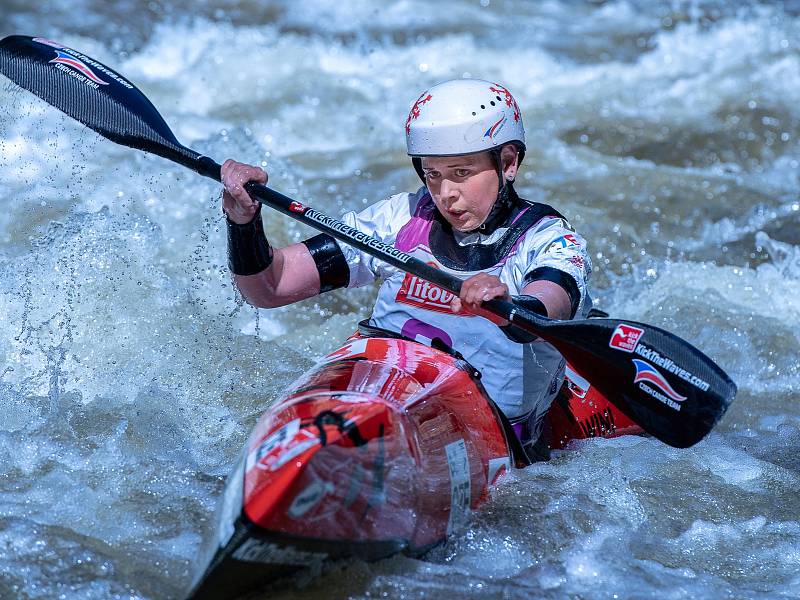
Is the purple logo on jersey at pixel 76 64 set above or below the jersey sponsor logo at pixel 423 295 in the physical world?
above

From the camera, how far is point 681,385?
2.70 metres

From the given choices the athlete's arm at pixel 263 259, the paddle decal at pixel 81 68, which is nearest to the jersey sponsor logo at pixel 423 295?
the athlete's arm at pixel 263 259

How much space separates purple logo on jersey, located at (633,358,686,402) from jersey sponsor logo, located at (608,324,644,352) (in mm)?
38

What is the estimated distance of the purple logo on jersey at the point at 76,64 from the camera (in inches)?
145

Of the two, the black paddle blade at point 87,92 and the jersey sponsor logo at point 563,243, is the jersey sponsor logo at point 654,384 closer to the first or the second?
the jersey sponsor logo at point 563,243

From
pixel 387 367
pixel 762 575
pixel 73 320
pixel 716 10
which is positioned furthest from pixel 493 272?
pixel 716 10

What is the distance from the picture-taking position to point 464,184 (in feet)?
9.81

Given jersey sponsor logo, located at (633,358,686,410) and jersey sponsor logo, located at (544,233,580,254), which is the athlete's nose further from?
jersey sponsor logo, located at (633,358,686,410)

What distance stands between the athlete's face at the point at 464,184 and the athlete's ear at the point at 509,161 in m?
0.06

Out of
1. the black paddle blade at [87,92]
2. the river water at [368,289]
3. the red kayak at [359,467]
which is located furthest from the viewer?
the black paddle blade at [87,92]

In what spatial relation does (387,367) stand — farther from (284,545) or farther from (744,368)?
(744,368)

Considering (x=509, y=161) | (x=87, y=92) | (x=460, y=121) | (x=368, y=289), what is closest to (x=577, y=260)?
(x=509, y=161)

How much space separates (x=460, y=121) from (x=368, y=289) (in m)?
2.13

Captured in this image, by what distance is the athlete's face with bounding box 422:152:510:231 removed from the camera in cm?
298
